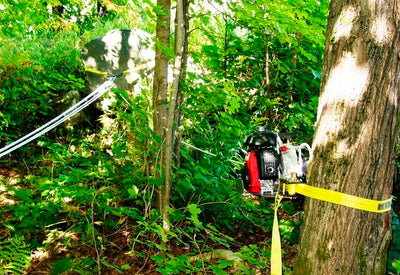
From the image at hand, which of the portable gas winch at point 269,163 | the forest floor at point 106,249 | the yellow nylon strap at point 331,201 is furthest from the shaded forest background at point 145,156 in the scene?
the yellow nylon strap at point 331,201

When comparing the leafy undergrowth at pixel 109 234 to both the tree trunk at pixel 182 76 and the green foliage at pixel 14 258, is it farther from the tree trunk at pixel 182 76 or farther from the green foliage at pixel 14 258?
the tree trunk at pixel 182 76

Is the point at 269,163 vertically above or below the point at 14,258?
above

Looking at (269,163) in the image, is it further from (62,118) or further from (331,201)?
(62,118)

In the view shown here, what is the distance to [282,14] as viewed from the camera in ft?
8.45

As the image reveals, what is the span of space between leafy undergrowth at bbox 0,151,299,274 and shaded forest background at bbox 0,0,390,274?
0.05 ft

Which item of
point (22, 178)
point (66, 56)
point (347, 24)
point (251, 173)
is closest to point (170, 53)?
point (251, 173)

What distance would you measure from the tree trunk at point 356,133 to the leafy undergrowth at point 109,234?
905 millimetres

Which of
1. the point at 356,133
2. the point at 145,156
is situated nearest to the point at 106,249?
the point at 145,156

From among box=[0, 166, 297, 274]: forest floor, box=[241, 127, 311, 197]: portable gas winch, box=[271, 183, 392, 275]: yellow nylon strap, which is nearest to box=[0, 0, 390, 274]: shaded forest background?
box=[0, 166, 297, 274]: forest floor

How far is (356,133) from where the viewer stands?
1366 mm

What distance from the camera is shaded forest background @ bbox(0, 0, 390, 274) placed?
271cm

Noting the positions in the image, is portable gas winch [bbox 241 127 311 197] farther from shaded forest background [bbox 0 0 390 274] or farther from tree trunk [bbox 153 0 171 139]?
tree trunk [bbox 153 0 171 139]

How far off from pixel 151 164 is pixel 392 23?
2.47 meters

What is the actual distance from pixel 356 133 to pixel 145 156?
2.12m
